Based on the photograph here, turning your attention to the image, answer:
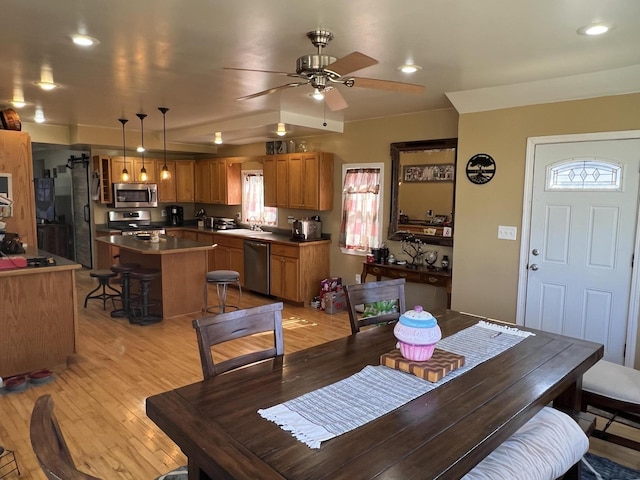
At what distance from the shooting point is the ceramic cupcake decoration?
1780 mm

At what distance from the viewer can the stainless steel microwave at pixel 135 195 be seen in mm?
7363

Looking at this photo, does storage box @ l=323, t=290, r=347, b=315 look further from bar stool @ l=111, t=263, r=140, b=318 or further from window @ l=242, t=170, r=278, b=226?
bar stool @ l=111, t=263, r=140, b=318

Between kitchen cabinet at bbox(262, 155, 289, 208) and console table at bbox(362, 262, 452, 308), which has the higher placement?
kitchen cabinet at bbox(262, 155, 289, 208)

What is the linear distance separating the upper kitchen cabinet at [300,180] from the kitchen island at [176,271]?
1.47 metres

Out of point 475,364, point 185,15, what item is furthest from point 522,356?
point 185,15

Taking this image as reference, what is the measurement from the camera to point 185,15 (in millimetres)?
2301

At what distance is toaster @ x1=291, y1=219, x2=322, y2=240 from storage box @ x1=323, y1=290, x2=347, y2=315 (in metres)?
0.88

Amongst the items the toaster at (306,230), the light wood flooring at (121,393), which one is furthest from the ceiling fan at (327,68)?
the toaster at (306,230)

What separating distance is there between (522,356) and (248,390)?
1264 mm

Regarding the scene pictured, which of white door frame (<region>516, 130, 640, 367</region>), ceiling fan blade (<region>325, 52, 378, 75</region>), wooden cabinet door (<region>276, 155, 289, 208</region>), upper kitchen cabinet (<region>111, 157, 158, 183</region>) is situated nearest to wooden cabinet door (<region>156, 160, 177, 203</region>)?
upper kitchen cabinet (<region>111, 157, 158, 183</region>)

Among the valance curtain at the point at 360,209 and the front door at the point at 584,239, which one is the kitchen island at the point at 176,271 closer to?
the valance curtain at the point at 360,209

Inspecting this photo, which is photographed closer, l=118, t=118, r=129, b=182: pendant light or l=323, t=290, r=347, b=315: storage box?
l=323, t=290, r=347, b=315: storage box

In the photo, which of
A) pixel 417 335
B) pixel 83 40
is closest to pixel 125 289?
pixel 83 40

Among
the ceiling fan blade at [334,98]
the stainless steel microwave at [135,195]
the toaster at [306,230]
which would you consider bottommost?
the toaster at [306,230]
